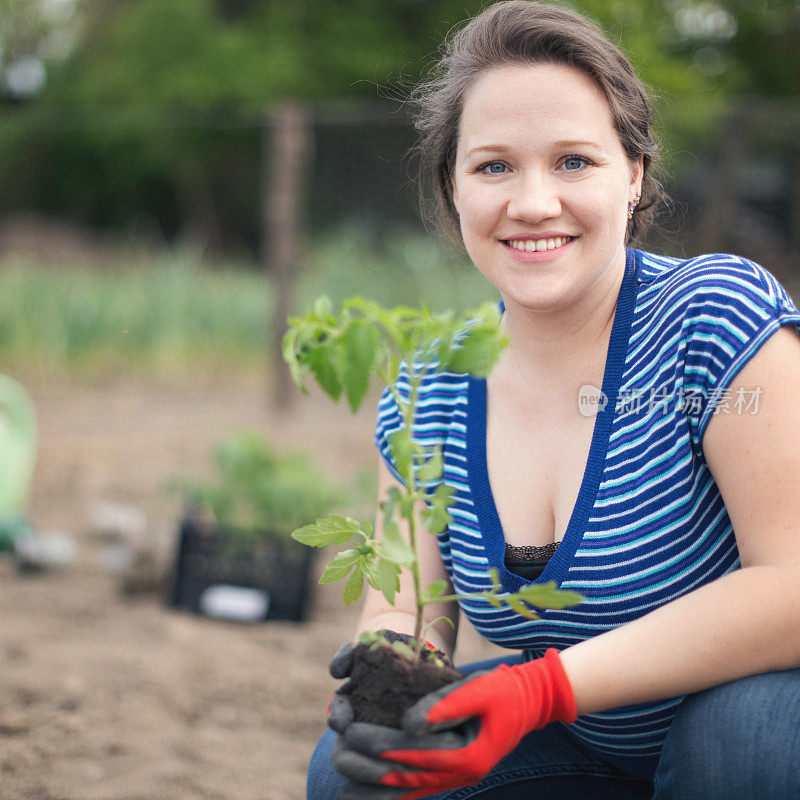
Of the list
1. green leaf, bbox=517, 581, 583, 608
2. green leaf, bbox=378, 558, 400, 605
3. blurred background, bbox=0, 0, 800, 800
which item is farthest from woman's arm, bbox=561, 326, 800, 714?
blurred background, bbox=0, 0, 800, 800

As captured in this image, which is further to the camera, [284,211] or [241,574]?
[284,211]

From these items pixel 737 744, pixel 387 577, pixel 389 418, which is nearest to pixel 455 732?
pixel 387 577

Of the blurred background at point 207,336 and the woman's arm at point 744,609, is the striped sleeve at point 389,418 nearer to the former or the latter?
the blurred background at point 207,336

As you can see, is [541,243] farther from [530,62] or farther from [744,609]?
[744,609]

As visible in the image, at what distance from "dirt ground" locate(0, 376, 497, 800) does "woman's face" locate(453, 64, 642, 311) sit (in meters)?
1.19

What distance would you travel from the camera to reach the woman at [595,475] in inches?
45.6

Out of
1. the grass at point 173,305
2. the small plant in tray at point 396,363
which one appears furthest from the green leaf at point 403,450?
the grass at point 173,305

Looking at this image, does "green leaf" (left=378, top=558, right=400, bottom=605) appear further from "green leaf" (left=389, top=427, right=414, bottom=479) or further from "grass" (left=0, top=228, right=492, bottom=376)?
"grass" (left=0, top=228, right=492, bottom=376)

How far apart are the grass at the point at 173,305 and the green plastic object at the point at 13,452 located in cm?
237

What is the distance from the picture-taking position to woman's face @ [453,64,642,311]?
4.25 feet

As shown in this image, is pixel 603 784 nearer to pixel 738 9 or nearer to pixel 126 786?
pixel 126 786

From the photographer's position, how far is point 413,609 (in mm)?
1518

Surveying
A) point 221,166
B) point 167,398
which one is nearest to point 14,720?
point 167,398

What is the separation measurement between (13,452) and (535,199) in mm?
2606
